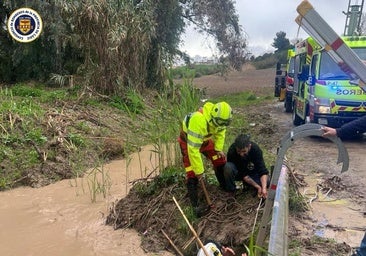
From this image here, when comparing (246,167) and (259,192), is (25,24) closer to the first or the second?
(246,167)

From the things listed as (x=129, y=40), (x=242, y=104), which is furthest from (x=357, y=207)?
(x=242, y=104)

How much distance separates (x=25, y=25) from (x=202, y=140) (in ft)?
31.6

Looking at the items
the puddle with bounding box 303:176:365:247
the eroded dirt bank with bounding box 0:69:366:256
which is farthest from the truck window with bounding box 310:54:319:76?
the puddle with bounding box 303:176:365:247

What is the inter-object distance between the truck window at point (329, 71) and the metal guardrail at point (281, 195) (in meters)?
6.46

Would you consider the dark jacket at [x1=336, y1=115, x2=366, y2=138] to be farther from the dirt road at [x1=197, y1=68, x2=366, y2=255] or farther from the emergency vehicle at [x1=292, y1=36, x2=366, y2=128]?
the emergency vehicle at [x1=292, y1=36, x2=366, y2=128]

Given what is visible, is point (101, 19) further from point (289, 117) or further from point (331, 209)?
point (331, 209)

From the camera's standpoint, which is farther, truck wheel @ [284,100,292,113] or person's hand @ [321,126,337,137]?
truck wheel @ [284,100,292,113]

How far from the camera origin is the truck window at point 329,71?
9.19 meters

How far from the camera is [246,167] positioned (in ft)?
16.2

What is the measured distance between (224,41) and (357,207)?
51.5 feet

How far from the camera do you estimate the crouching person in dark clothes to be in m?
4.70

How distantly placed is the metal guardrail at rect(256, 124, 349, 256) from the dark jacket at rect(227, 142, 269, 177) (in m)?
1.27

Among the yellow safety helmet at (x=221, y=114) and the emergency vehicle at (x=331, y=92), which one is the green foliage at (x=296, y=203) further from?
the emergency vehicle at (x=331, y=92)

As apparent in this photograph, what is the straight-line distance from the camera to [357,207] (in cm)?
516
